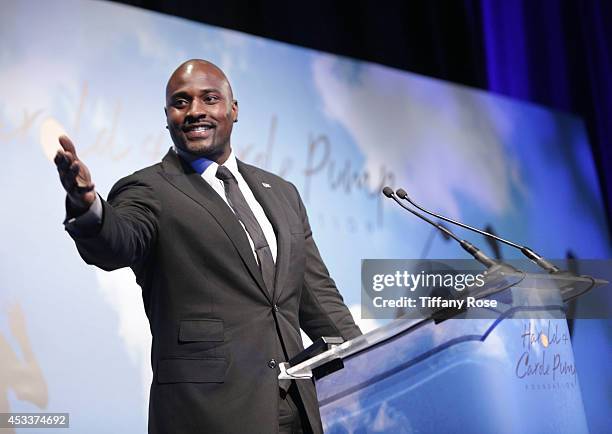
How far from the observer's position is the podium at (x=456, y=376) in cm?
189

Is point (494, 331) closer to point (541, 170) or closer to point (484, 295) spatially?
point (484, 295)

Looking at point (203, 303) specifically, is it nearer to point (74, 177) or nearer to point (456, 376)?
point (74, 177)

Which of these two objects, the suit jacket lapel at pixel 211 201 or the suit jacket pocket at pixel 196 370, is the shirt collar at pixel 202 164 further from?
the suit jacket pocket at pixel 196 370

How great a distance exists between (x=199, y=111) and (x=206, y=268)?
1.45 ft

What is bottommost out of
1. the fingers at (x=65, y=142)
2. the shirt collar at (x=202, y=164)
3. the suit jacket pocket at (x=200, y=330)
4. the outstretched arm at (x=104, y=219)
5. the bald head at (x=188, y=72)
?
the suit jacket pocket at (x=200, y=330)

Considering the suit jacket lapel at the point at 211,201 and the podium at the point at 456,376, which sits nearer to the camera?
the podium at the point at 456,376

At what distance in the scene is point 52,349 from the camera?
324cm

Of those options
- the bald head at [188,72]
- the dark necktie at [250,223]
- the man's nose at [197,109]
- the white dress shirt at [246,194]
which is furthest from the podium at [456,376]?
the bald head at [188,72]

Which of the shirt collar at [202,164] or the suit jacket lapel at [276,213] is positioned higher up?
the shirt collar at [202,164]

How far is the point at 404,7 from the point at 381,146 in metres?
1.26

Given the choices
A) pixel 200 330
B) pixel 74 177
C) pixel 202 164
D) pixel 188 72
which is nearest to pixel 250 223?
pixel 202 164

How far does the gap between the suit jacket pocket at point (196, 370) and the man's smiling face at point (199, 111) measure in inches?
22.3

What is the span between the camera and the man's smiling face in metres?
2.22

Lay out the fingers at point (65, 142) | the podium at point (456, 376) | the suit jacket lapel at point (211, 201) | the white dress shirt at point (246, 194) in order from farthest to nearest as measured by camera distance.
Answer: the white dress shirt at point (246, 194) → the suit jacket lapel at point (211, 201) → the podium at point (456, 376) → the fingers at point (65, 142)
